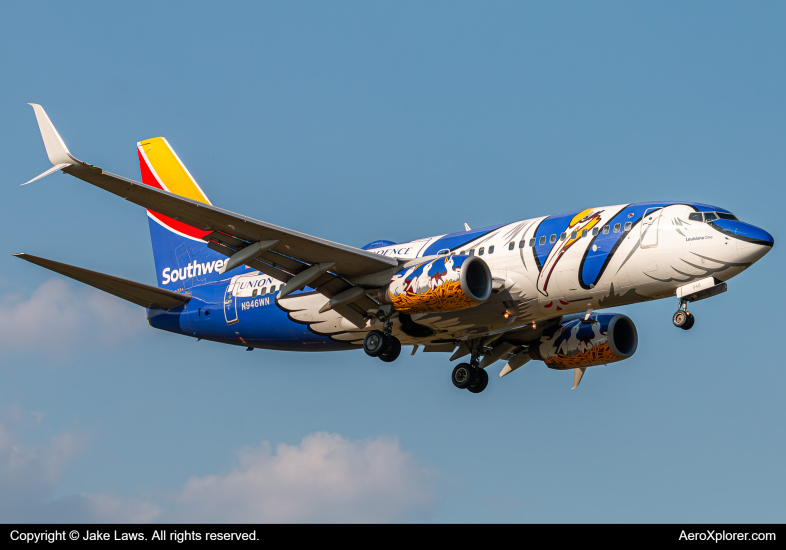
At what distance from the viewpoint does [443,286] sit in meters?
29.6

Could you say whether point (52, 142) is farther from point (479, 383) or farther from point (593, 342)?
point (593, 342)

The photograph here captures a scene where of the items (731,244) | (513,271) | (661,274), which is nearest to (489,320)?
(513,271)

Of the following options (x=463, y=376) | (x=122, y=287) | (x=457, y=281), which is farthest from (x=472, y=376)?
(x=122, y=287)

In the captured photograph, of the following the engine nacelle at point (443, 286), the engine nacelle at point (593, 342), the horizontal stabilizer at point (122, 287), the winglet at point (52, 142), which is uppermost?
the winglet at point (52, 142)

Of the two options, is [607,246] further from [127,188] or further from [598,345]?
[127,188]

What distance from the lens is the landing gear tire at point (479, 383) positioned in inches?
1433

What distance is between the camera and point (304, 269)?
3219 cm

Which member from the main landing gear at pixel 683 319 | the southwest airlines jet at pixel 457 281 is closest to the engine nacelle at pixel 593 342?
the southwest airlines jet at pixel 457 281

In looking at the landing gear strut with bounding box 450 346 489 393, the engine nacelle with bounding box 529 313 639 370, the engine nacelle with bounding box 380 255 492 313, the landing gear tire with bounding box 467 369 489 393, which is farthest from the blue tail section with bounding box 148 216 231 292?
the engine nacelle with bounding box 529 313 639 370

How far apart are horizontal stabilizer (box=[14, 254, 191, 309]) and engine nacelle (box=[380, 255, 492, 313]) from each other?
1041 cm

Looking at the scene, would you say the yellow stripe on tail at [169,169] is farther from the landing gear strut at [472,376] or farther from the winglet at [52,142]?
the winglet at [52,142]

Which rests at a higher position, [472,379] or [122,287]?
[122,287]

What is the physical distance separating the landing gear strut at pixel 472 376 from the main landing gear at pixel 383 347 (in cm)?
514

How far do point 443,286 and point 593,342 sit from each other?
8313 millimetres
